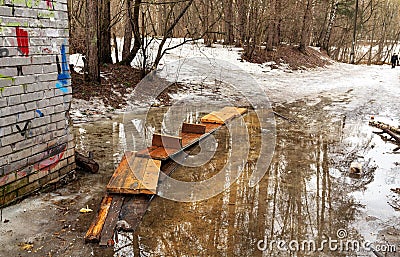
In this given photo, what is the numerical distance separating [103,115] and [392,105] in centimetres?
1023

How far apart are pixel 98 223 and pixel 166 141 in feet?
8.98

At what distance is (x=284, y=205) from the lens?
487 centimetres

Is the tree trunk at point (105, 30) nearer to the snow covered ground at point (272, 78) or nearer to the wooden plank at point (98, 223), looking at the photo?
the snow covered ground at point (272, 78)

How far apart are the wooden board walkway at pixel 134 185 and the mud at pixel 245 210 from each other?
0.14 meters

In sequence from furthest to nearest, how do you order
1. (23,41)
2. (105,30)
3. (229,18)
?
1. (229,18)
2. (105,30)
3. (23,41)

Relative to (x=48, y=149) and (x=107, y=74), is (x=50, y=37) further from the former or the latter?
(x=107, y=74)

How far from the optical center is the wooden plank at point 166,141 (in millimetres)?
6559

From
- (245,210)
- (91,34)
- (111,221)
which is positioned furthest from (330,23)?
(111,221)

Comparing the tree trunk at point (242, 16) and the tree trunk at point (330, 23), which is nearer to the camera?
the tree trunk at point (242, 16)

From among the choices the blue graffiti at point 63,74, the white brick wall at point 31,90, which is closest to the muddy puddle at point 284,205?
the white brick wall at point 31,90

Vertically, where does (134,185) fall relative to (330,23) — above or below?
below

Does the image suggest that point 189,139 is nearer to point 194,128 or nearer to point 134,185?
point 194,128

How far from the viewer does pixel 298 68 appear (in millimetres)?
21797

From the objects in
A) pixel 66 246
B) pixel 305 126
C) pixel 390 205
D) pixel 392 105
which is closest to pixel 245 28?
pixel 392 105
